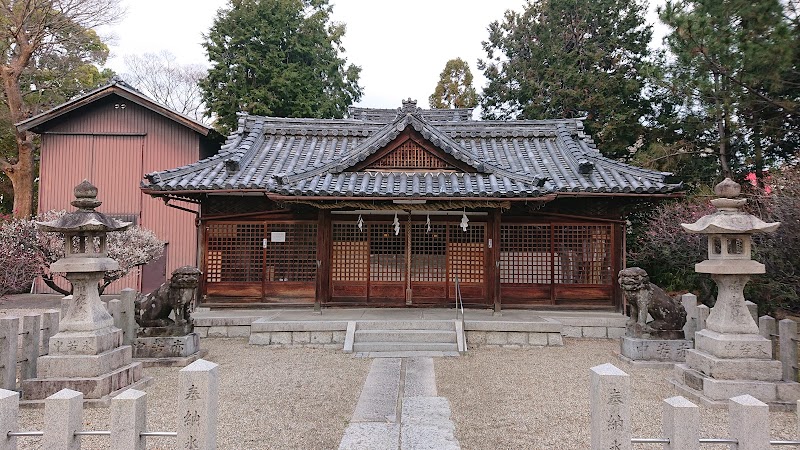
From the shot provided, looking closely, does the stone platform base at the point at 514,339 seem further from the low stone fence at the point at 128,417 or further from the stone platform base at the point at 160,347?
the low stone fence at the point at 128,417

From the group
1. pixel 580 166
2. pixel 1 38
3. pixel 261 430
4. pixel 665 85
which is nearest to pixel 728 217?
pixel 580 166

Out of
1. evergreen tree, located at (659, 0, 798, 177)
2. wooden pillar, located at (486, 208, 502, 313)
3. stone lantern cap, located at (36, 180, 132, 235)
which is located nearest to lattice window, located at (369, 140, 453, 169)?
wooden pillar, located at (486, 208, 502, 313)

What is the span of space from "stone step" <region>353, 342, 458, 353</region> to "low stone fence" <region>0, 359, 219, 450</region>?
577 centimetres

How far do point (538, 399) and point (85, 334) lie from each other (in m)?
6.89

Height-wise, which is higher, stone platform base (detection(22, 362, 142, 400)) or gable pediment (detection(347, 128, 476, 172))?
gable pediment (detection(347, 128, 476, 172))

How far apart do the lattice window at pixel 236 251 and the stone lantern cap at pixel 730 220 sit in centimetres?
1023

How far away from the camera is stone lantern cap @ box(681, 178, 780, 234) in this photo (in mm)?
6461

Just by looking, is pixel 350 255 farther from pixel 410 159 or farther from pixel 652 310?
pixel 652 310

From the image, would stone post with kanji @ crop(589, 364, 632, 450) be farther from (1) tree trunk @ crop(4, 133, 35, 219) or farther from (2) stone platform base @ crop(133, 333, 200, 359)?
(1) tree trunk @ crop(4, 133, 35, 219)

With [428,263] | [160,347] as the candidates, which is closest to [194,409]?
[160,347]

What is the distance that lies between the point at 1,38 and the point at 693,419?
2670 cm

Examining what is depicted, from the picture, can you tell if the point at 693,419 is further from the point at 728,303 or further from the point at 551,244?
the point at 551,244

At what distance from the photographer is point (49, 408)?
3516 millimetres

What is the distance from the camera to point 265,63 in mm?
24875
